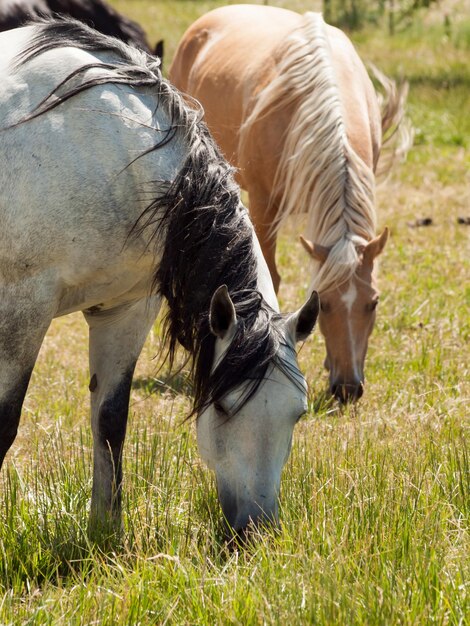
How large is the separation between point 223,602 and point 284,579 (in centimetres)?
18

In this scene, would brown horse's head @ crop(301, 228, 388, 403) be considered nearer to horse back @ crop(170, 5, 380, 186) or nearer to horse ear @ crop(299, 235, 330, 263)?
horse ear @ crop(299, 235, 330, 263)

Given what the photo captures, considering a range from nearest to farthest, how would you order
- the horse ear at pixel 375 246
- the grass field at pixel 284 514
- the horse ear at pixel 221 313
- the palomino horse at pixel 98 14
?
the grass field at pixel 284 514 < the horse ear at pixel 221 313 < the horse ear at pixel 375 246 < the palomino horse at pixel 98 14

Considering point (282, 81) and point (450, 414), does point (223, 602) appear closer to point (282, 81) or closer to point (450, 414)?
point (450, 414)

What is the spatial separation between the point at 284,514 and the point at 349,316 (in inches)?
77.4

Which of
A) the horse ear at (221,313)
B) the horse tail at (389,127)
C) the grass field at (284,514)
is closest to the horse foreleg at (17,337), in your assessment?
the grass field at (284,514)

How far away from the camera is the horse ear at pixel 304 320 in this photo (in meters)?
2.89

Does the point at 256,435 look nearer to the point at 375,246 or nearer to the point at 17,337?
the point at 17,337

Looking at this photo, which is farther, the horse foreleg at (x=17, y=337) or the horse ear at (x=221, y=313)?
the horse foreleg at (x=17, y=337)

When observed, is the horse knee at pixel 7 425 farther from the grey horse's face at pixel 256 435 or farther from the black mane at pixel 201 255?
the grey horse's face at pixel 256 435

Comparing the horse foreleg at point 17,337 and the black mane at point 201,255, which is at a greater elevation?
the black mane at point 201,255

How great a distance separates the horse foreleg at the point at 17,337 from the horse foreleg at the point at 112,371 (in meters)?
0.45

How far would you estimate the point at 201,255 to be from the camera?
3.02 m

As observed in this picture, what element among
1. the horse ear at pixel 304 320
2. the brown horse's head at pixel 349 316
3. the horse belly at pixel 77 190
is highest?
the horse belly at pixel 77 190

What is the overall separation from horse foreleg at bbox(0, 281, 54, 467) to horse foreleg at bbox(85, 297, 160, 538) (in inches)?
17.8
